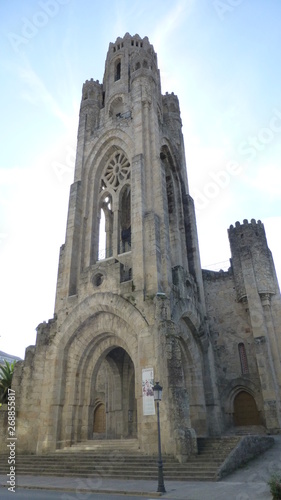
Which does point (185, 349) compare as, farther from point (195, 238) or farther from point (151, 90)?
point (151, 90)

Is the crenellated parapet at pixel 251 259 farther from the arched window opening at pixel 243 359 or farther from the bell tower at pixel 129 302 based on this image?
the bell tower at pixel 129 302

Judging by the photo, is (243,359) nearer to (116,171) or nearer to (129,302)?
(129,302)

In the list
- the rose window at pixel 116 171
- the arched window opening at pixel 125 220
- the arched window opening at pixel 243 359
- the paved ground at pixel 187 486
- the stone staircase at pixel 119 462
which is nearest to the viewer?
the paved ground at pixel 187 486

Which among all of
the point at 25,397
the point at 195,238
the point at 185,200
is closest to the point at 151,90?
the point at 185,200

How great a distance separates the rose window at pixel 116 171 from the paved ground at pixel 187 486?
16282mm

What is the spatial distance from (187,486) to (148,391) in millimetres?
4257

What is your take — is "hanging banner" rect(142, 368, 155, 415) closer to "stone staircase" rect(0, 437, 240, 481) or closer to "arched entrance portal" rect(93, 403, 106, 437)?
"stone staircase" rect(0, 437, 240, 481)

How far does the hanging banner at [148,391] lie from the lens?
43.4ft

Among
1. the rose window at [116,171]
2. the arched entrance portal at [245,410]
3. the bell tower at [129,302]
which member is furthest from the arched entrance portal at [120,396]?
the rose window at [116,171]

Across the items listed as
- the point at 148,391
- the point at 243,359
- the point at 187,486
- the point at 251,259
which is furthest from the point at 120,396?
the point at 251,259

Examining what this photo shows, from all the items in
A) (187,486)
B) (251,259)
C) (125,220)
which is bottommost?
(187,486)

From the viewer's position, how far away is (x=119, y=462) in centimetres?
1222

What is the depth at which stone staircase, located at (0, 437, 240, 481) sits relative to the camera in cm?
1096

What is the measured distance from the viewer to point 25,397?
17062mm
